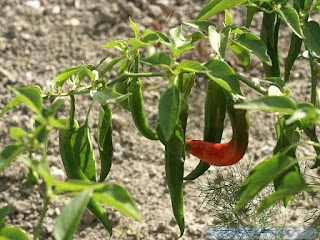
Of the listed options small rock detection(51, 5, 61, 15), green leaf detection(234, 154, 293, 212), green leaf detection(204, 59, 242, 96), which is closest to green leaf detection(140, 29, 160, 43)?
green leaf detection(204, 59, 242, 96)

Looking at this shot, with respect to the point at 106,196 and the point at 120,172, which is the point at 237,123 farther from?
the point at 120,172

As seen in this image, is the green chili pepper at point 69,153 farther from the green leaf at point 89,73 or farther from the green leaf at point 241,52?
the green leaf at point 241,52

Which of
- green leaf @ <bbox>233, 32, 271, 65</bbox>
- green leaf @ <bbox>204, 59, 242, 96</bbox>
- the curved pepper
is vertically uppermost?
green leaf @ <bbox>233, 32, 271, 65</bbox>

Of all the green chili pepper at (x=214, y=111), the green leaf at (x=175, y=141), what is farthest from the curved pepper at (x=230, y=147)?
the green leaf at (x=175, y=141)

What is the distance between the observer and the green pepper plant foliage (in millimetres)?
990

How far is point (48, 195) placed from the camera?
99cm

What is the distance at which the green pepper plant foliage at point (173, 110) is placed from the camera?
39.0 inches

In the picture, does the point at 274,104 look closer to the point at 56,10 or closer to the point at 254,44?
the point at 254,44

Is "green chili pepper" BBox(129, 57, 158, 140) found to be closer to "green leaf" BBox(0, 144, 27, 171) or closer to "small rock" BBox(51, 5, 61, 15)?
"green leaf" BBox(0, 144, 27, 171)

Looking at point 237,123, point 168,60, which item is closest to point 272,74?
point 237,123

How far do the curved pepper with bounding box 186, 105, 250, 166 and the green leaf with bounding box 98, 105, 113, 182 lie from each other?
0.65ft

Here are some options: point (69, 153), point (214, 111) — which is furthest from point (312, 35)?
point (69, 153)

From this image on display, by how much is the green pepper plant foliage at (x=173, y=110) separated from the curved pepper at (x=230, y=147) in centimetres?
4

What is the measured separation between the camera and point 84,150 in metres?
1.39
